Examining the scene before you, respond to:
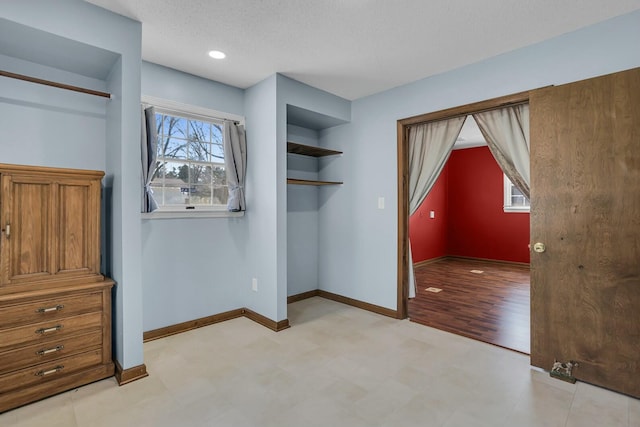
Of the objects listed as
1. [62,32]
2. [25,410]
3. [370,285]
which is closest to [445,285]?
[370,285]

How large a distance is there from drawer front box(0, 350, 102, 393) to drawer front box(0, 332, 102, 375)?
0.09 feet

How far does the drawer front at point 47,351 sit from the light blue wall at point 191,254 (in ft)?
2.32

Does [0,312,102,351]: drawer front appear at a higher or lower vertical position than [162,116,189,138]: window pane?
lower

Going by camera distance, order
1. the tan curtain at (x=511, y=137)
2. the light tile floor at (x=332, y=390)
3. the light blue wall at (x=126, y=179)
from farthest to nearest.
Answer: the tan curtain at (x=511, y=137) → the light blue wall at (x=126, y=179) → the light tile floor at (x=332, y=390)

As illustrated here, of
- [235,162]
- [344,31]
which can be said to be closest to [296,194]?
[235,162]

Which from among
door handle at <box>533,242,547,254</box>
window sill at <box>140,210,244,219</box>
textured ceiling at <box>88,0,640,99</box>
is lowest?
door handle at <box>533,242,547,254</box>

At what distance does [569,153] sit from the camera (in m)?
2.21

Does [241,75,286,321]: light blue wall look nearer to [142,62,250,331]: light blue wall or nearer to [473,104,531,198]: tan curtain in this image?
[142,62,250,331]: light blue wall

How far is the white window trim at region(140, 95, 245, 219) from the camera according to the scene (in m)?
2.87

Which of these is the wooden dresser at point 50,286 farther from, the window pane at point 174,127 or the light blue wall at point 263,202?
the light blue wall at point 263,202

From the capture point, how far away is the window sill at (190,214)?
9.43 feet

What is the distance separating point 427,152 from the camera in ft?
11.5

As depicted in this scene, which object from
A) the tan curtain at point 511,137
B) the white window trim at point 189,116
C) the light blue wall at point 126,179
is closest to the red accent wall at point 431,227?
the tan curtain at point 511,137

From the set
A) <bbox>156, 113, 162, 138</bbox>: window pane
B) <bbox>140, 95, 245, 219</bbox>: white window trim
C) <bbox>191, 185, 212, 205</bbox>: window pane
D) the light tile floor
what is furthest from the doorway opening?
<bbox>156, 113, 162, 138</bbox>: window pane
